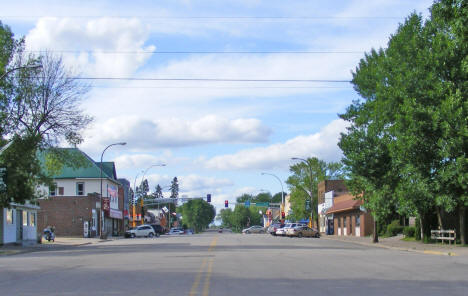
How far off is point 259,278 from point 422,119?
1951 cm

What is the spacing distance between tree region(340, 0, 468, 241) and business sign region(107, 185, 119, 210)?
48.9m

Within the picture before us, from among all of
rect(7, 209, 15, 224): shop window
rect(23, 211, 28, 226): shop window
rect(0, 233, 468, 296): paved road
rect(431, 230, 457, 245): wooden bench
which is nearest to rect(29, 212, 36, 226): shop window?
rect(23, 211, 28, 226): shop window

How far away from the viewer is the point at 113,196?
85000 mm

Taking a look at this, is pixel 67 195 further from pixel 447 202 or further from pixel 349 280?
pixel 349 280

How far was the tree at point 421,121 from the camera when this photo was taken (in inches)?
1219

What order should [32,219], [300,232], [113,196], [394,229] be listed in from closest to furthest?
[32,219] → [394,229] → [300,232] → [113,196]

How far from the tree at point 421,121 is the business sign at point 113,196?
48.9m

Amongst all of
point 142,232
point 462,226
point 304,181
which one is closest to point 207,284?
point 462,226

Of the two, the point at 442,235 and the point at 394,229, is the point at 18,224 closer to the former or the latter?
the point at 442,235

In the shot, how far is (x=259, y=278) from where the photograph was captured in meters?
15.8

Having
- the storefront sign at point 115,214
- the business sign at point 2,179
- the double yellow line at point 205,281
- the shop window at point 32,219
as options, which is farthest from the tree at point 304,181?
the double yellow line at point 205,281

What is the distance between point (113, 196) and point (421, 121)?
60.5m

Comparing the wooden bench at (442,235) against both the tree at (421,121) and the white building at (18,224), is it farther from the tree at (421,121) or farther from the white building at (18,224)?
the white building at (18,224)

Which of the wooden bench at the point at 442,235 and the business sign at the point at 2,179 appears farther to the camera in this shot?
the wooden bench at the point at 442,235
